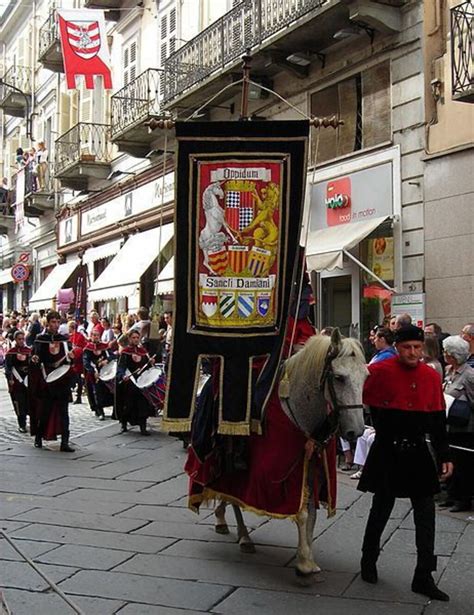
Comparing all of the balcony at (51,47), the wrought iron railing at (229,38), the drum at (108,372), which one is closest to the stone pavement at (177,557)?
the drum at (108,372)

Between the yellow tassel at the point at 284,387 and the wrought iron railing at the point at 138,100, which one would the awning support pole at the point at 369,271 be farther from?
the wrought iron railing at the point at 138,100

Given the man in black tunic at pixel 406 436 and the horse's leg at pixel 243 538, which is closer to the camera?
the man in black tunic at pixel 406 436

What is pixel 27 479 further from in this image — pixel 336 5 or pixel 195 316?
pixel 336 5

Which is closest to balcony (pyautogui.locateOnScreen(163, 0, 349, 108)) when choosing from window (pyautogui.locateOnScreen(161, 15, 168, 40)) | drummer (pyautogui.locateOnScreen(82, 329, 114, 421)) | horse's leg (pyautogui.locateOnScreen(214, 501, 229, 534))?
window (pyautogui.locateOnScreen(161, 15, 168, 40))

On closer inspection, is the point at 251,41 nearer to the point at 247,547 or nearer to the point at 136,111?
the point at 136,111

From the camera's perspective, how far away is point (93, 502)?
7691 mm

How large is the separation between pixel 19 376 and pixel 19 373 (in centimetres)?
5

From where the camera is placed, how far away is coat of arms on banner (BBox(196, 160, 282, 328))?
600 cm

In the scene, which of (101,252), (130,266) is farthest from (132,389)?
(101,252)

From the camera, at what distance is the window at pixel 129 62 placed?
23922 millimetres

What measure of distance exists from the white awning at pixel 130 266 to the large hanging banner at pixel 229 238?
13.5m

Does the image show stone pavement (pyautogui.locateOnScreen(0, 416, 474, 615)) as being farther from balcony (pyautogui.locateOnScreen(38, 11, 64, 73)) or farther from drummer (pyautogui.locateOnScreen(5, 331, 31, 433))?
balcony (pyautogui.locateOnScreen(38, 11, 64, 73))

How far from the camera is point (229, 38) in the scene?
17.1 meters

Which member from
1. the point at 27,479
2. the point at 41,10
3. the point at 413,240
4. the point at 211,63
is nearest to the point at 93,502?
the point at 27,479
